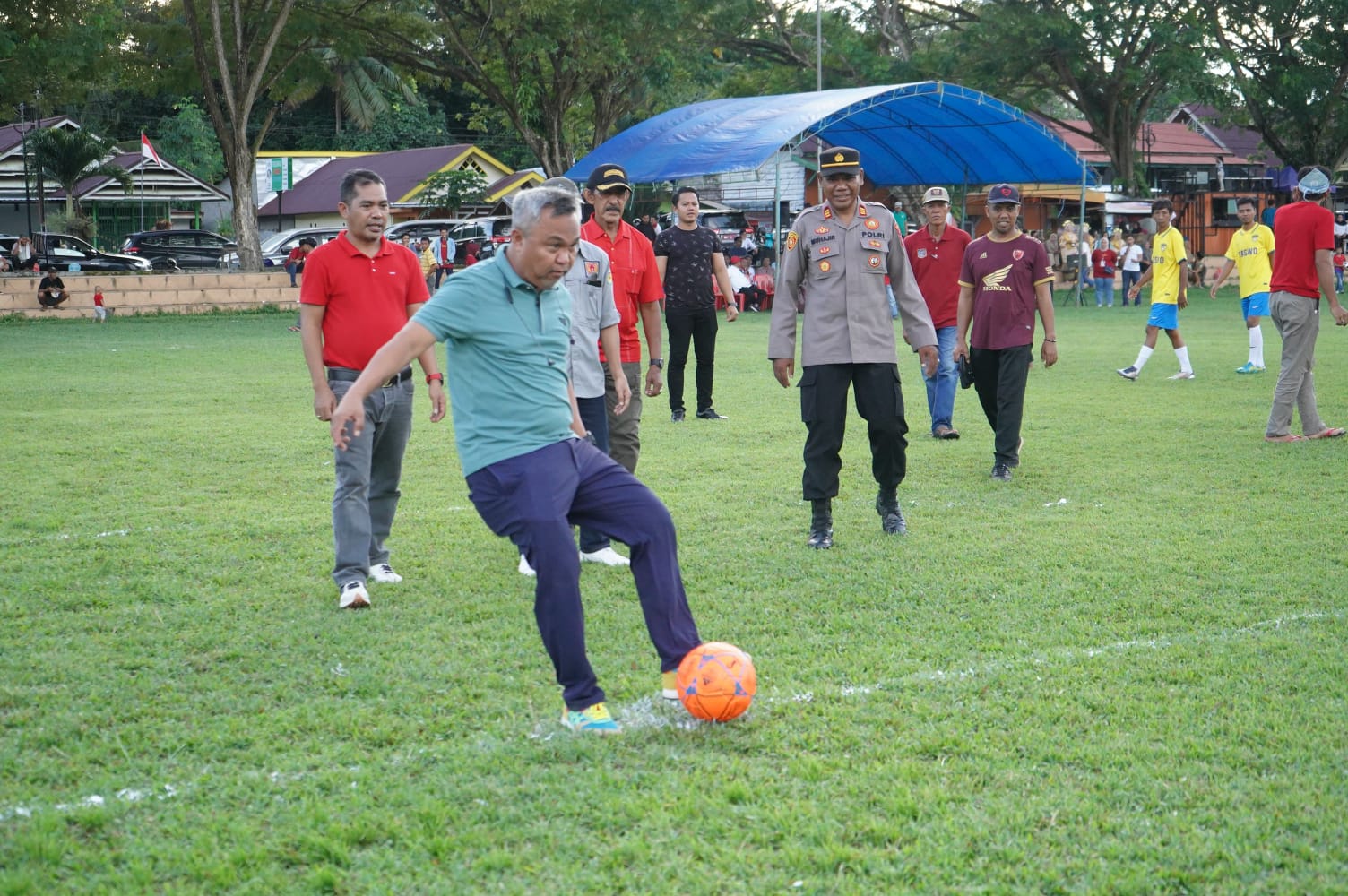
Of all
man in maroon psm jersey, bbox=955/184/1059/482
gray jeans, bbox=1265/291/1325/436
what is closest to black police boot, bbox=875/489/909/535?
man in maroon psm jersey, bbox=955/184/1059/482

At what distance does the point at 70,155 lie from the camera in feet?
124

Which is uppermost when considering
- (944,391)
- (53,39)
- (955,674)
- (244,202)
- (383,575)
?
(53,39)

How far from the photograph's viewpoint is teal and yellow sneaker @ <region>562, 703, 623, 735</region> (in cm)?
425

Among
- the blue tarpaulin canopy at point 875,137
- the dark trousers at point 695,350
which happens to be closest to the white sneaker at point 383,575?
the dark trousers at point 695,350

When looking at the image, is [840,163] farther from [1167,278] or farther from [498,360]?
[1167,278]

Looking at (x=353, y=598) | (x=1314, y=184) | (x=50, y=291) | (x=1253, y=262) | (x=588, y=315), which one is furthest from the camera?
(x=50, y=291)

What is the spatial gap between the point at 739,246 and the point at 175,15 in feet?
43.5

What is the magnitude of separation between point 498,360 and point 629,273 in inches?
143

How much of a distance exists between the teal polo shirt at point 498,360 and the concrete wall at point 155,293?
2259 cm

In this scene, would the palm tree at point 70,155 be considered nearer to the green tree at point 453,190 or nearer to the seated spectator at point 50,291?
the green tree at point 453,190

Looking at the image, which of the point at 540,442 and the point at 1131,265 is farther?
the point at 1131,265

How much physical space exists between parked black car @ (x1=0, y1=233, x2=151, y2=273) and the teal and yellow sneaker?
103ft

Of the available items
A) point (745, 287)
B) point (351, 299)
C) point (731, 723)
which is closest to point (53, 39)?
point (745, 287)

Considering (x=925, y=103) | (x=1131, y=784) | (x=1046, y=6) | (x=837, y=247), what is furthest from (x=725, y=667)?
(x=1046, y=6)
